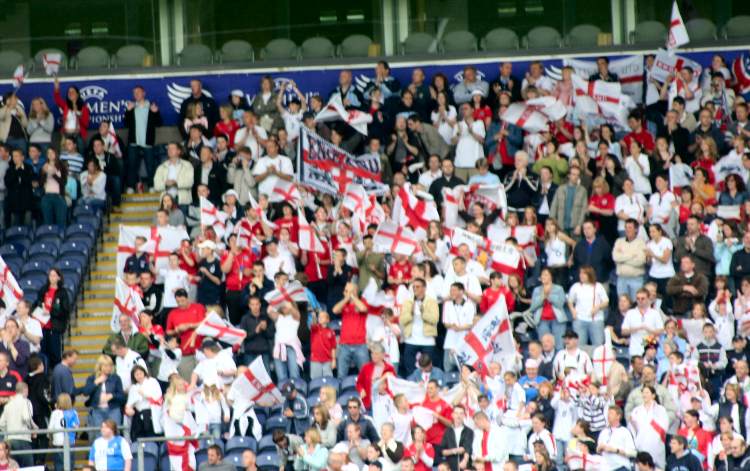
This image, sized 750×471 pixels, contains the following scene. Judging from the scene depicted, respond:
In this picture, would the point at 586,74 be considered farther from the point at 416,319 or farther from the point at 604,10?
the point at 416,319

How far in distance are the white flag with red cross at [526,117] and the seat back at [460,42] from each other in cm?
373

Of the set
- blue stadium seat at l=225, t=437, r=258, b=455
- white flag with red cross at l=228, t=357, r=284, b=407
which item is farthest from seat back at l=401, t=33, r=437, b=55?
blue stadium seat at l=225, t=437, r=258, b=455

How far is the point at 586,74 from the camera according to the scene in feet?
103

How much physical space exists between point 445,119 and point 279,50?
4.62 meters

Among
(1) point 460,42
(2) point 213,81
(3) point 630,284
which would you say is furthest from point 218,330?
(1) point 460,42

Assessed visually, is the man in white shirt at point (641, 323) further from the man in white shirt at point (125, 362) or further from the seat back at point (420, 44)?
the seat back at point (420, 44)

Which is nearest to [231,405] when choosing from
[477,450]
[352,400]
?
[352,400]

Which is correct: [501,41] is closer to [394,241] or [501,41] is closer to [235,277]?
[394,241]

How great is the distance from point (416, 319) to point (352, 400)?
216 cm

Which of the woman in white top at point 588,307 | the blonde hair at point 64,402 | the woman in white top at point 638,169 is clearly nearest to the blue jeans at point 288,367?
the blonde hair at point 64,402

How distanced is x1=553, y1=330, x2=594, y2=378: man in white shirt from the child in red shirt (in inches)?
126

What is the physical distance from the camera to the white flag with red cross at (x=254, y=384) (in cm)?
2519

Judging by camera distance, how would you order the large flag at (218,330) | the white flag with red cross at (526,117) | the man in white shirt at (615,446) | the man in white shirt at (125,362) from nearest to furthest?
1. the man in white shirt at (615,446)
2. the man in white shirt at (125,362)
3. the large flag at (218,330)
4. the white flag with red cross at (526,117)

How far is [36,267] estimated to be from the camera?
29.0 meters
